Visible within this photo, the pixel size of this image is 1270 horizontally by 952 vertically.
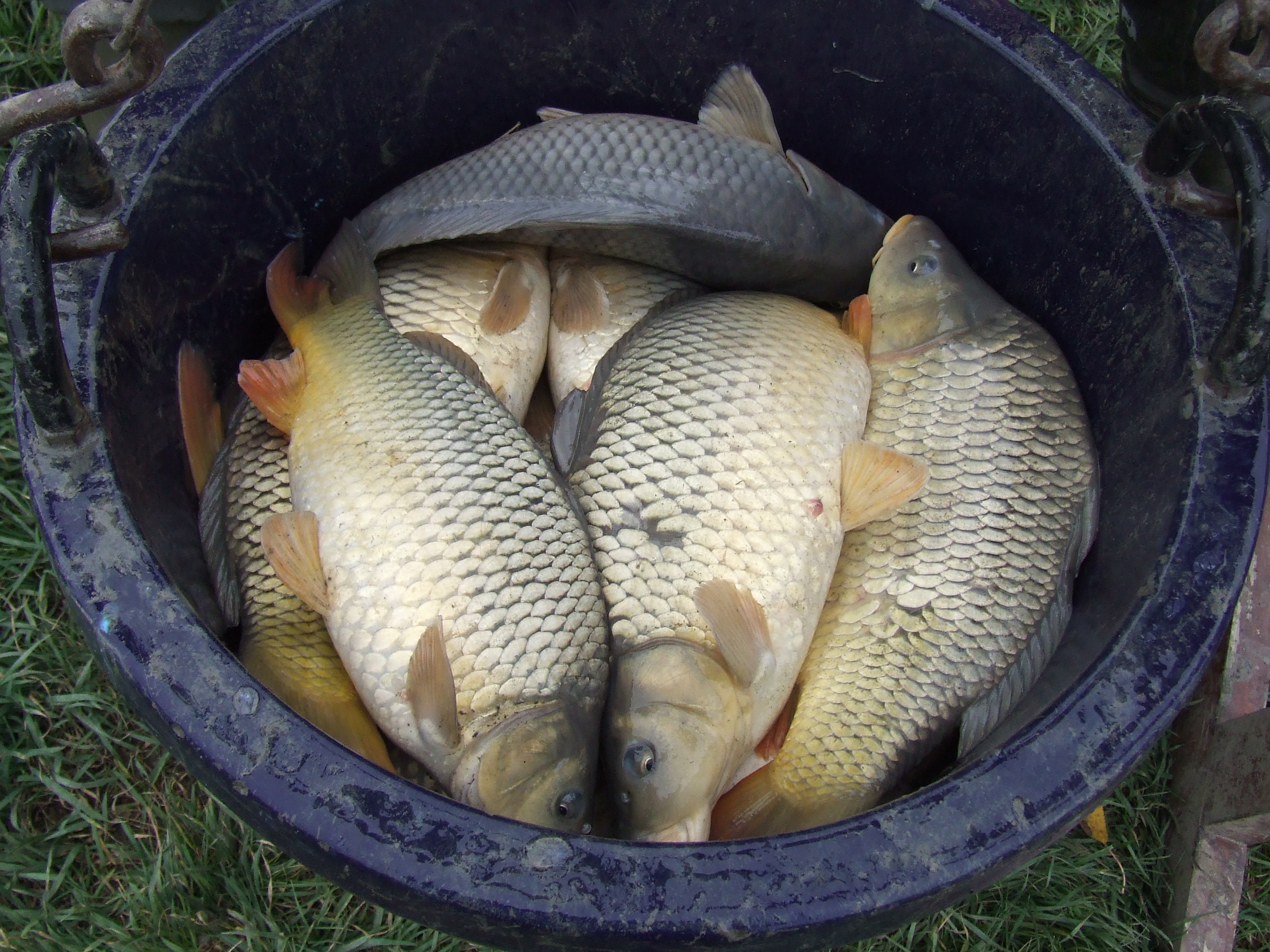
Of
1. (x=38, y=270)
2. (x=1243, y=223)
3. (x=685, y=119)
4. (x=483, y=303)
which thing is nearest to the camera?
(x=38, y=270)

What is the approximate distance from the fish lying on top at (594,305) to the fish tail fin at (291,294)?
1.15ft

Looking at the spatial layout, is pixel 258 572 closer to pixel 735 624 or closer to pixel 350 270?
pixel 350 270

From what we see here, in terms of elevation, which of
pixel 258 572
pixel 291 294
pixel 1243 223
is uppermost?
pixel 1243 223

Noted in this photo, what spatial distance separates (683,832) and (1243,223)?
33.9 inches

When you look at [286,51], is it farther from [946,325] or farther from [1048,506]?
[1048,506]

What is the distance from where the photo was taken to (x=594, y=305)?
1.52 m

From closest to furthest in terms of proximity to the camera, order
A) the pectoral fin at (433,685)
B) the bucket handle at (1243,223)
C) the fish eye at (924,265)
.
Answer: the bucket handle at (1243,223)
the pectoral fin at (433,685)
the fish eye at (924,265)

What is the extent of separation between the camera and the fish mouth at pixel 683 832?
1.11 metres

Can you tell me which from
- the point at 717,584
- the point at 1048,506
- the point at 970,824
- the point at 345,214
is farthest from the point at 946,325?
the point at 345,214

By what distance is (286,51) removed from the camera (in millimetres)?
1291

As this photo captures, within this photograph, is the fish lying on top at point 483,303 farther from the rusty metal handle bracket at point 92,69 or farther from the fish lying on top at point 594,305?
the rusty metal handle bracket at point 92,69

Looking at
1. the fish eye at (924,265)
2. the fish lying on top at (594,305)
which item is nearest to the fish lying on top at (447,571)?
the fish lying on top at (594,305)

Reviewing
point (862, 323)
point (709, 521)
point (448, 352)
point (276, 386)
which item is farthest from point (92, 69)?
point (862, 323)

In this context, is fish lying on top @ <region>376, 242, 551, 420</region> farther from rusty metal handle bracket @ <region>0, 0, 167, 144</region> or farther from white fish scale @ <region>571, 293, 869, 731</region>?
rusty metal handle bracket @ <region>0, 0, 167, 144</region>
